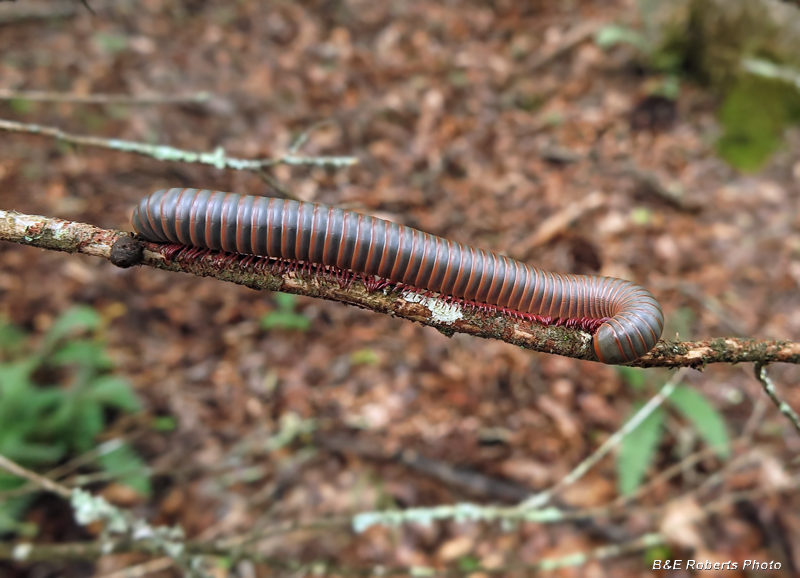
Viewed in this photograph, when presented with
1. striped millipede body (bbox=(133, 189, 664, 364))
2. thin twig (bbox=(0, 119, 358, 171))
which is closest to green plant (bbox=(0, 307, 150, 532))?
thin twig (bbox=(0, 119, 358, 171))

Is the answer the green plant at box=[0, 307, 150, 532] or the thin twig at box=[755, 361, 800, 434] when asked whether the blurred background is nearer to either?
the green plant at box=[0, 307, 150, 532]

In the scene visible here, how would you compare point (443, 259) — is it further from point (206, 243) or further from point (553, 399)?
point (553, 399)

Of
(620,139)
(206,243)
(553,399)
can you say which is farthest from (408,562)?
(620,139)

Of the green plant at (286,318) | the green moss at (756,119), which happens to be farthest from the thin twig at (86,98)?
the green moss at (756,119)

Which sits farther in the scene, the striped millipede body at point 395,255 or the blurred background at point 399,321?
the blurred background at point 399,321

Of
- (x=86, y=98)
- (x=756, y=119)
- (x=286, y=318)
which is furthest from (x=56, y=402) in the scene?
(x=756, y=119)

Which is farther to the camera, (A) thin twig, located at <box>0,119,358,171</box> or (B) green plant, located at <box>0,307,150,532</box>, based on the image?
(B) green plant, located at <box>0,307,150,532</box>

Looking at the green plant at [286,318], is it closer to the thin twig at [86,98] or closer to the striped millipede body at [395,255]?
the thin twig at [86,98]
